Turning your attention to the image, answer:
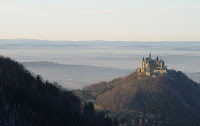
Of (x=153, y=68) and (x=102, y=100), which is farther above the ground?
(x=153, y=68)

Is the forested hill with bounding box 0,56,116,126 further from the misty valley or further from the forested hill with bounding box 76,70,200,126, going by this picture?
the forested hill with bounding box 76,70,200,126

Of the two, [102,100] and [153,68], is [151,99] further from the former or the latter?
[153,68]

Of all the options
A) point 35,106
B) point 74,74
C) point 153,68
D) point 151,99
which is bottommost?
point 151,99

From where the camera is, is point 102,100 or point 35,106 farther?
point 102,100

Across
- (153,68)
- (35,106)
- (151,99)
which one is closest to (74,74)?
(153,68)

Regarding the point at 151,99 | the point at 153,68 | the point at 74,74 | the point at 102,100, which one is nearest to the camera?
the point at 151,99

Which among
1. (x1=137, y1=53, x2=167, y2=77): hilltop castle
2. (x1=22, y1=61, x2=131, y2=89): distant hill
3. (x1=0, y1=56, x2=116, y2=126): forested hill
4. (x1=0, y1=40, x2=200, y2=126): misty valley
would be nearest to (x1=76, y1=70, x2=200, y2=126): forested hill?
(x1=0, y1=40, x2=200, y2=126): misty valley
